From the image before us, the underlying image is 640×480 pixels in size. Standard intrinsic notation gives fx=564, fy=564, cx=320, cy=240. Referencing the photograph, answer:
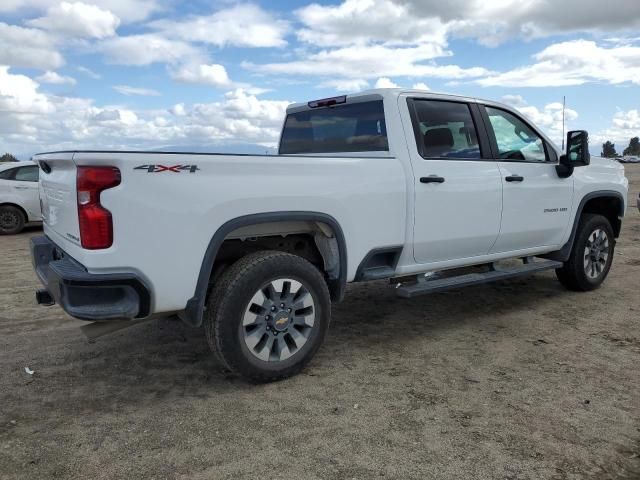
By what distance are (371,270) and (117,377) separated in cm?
197

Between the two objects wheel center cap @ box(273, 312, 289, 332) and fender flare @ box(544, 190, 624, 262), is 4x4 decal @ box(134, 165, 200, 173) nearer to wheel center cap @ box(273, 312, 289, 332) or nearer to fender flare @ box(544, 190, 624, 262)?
wheel center cap @ box(273, 312, 289, 332)

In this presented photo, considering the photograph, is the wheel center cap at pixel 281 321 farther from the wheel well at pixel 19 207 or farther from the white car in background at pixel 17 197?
the wheel well at pixel 19 207

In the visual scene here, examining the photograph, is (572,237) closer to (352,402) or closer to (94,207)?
(352,402)

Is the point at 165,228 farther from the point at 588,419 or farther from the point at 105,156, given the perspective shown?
the point at 588,419

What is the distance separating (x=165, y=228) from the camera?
124 inches

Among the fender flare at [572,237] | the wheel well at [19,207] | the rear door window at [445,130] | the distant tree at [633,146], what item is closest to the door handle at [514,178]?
the rear door window at [445,130]

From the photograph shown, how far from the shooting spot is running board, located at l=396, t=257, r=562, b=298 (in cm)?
438

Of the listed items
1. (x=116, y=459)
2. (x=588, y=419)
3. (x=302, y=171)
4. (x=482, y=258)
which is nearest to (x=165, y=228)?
(x=302, y=171)

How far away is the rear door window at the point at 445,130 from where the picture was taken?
4441 millimetres

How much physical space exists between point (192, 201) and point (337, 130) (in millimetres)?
2026

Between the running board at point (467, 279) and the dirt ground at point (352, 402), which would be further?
the running board at point (467, 279)

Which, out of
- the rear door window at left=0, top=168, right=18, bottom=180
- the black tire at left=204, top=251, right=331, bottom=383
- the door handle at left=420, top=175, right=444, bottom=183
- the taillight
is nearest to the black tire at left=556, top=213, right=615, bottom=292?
the door handle at left=420, top=175, right=444, bottom=183

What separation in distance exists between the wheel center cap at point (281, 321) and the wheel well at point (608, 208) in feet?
13.1

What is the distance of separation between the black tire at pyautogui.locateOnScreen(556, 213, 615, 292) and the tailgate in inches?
192
